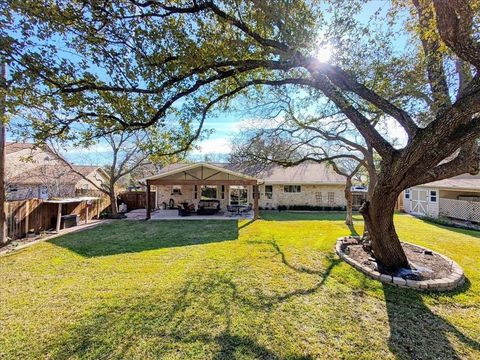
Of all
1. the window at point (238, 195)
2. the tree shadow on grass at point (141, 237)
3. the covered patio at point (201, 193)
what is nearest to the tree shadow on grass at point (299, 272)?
the tree shadow on grass at point (141, 237)

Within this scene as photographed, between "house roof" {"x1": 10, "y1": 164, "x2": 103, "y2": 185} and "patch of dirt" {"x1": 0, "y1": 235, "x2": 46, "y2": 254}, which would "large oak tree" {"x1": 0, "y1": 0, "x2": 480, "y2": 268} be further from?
"house roof" {"x1": 10, "y1": 164, "x2": 103, "y2": 185}

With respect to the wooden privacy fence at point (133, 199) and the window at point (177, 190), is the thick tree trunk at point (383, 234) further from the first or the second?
the wooden privacy fence at point (133, 199)

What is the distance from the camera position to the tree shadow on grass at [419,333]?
303 cm

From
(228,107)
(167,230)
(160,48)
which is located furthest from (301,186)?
(160,48)

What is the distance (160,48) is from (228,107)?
3058mm

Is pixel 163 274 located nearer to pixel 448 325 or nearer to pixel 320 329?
pixel 320 329

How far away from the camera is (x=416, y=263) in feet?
20.1

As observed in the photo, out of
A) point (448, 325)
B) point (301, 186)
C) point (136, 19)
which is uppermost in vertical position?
point (136, 19)

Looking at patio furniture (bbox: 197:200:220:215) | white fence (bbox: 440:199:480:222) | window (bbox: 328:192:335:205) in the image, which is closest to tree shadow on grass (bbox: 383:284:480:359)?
patio furniture (bbox: 197:200:220:215)

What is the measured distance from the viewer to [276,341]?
10.6ft

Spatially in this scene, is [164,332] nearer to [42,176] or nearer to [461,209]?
[461,209]

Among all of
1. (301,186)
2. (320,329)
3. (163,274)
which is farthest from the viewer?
(301,186)

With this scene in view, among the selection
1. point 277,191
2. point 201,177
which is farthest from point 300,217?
point 201,177

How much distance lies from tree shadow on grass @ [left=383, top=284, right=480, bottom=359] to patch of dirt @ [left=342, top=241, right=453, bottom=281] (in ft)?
3.38
